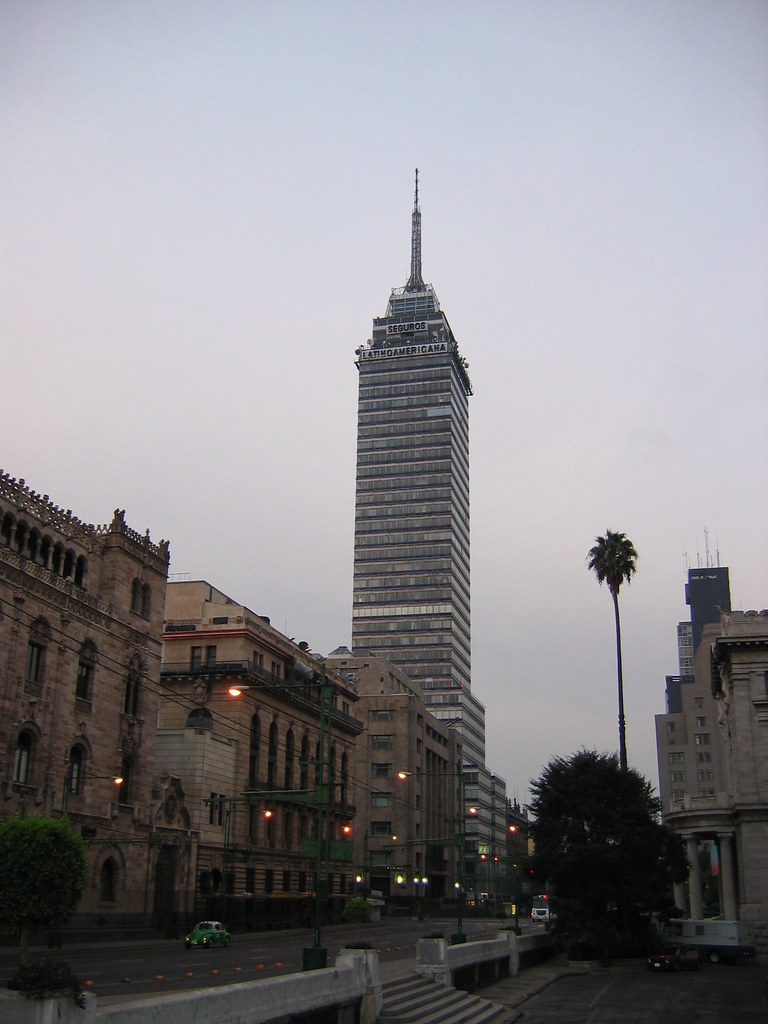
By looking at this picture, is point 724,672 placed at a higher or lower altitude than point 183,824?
higher

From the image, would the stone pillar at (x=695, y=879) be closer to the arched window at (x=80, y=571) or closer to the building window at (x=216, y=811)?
the building window at (x=216, y=811)

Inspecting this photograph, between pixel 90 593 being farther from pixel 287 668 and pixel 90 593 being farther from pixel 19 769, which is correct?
pixel 287 668

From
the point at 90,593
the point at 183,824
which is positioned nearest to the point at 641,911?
A: the point at 183,824

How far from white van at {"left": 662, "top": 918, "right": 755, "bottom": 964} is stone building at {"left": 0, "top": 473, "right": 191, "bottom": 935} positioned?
97.5 ft

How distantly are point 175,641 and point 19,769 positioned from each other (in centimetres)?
3204

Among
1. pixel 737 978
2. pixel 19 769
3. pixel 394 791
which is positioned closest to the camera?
pixel 737 978

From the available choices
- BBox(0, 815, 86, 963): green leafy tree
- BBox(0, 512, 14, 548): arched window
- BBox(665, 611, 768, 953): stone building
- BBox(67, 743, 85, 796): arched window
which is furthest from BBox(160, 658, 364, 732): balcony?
BBox(0, 815, 86, 963): green leafy tree

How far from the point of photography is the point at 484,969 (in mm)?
38156

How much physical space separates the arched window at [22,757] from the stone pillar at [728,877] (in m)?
41.1

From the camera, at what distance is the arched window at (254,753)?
259 feet

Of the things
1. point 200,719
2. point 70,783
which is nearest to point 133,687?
point 70,783

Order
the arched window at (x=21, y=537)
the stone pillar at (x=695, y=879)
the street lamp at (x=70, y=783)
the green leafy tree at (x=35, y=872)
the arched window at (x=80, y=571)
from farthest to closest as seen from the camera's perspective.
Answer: the stone pillar at (x=695, y=879) → the arched window at (x=80, y=571) → the arched window at (x=21, y=537) → the street lamp at (x=70, y=783) → the green leafy tree at (x=35, y=872)

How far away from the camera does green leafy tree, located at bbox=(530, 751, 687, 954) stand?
50625mm

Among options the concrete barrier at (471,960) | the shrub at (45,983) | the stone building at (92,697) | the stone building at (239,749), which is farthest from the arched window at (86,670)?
the shrub at (45,983)
